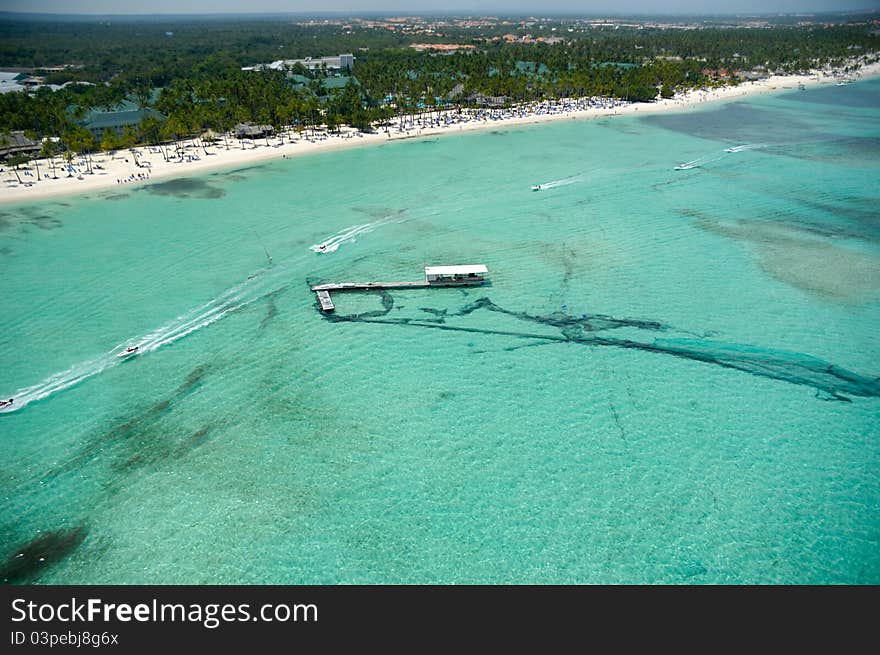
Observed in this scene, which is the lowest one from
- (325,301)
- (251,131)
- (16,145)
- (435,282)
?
(325,301)

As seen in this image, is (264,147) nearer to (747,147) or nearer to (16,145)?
(16,145)

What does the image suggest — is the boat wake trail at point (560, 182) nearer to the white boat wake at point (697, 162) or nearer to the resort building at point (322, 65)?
the white boat wake at point (697, 162)

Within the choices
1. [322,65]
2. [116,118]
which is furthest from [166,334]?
[322,65]

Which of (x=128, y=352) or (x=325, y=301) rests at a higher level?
(x=325, y=301)

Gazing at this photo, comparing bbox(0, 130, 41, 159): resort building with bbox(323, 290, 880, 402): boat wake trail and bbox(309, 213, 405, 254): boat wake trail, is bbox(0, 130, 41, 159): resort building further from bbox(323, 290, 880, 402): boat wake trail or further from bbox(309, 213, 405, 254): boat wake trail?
bbox(323, 290, 880, 402): boat wake trail

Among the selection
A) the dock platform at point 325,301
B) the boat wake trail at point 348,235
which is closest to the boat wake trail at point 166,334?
the dock platform at point 325,301
